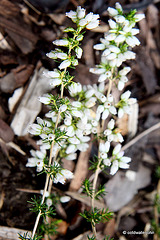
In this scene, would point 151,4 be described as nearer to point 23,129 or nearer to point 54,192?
point 23,129

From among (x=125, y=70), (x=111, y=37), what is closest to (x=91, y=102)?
(x=125, y=70)

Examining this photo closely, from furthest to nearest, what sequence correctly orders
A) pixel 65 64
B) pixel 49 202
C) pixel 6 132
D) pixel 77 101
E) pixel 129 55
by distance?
1. pixel 6 132
2. pixel 49 202
3. pixel 77 101
4. pixel 129 55
5. pixel 65 64

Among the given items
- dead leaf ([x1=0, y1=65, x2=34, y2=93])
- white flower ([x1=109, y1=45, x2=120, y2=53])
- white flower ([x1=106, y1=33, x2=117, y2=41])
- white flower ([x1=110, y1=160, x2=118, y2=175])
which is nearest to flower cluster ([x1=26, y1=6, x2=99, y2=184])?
white flower ([x1=106, y1=33, x2=117, y2=41])

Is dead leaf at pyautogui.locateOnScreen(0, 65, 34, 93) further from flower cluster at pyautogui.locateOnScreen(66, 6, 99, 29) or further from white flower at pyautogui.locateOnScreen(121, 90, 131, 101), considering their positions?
white flower at pyautogui.locateOnScreen(121, 90, 131, 101)

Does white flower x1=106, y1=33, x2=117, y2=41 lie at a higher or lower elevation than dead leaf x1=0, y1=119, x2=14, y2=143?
higher

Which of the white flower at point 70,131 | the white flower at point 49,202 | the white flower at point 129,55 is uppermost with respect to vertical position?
the white flower at point 129,55

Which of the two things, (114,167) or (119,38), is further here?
(114,167)

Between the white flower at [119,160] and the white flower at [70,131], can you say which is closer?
the white flower at [70,131]

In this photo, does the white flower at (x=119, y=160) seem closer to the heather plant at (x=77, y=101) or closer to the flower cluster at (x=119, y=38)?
the heather plant at (x=77, y=101)

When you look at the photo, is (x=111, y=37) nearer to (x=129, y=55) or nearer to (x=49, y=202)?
(x=129, y=55)

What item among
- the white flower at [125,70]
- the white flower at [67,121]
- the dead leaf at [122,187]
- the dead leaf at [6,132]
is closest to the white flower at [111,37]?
the white flower at [125,70]

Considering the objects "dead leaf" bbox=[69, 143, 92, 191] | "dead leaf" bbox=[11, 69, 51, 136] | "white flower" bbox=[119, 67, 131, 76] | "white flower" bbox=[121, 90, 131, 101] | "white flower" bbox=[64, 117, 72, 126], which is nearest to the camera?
"white flower" bbox=[64, 117, 72, 126]
